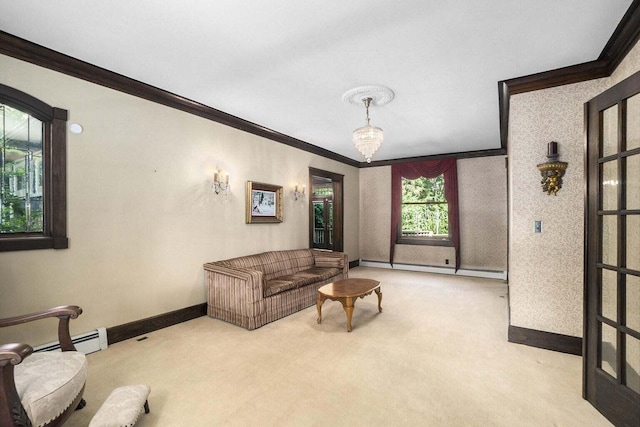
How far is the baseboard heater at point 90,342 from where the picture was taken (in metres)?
2.69

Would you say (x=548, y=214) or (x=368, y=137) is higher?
(x=368, y=137)

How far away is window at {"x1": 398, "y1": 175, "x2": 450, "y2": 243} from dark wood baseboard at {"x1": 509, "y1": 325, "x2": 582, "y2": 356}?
3923mm

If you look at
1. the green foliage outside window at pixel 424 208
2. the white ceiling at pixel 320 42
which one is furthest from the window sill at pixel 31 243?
the green foliage outside window at pixel 424 208

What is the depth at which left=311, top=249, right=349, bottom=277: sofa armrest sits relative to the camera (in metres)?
5.16

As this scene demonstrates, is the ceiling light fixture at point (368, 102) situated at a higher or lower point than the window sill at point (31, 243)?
higher

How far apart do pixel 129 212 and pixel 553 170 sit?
Result: 4394 millimetres

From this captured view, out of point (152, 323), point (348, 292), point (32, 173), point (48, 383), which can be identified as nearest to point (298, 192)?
point (348, 292)

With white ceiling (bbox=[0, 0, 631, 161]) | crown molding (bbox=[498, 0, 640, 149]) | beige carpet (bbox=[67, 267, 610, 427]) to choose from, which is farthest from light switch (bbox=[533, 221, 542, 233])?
white ceiling (bbox=[0, 0, 631, 161])

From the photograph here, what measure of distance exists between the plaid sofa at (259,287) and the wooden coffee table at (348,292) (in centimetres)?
52

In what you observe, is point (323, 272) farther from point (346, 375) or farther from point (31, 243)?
point (31, 243)

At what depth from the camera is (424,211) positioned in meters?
7.14

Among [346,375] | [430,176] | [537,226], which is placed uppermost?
[430,176]

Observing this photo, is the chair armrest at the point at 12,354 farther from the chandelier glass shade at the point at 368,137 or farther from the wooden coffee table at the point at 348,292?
the chandelier glass shade at the point at 368,137

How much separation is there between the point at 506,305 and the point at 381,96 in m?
3.53
